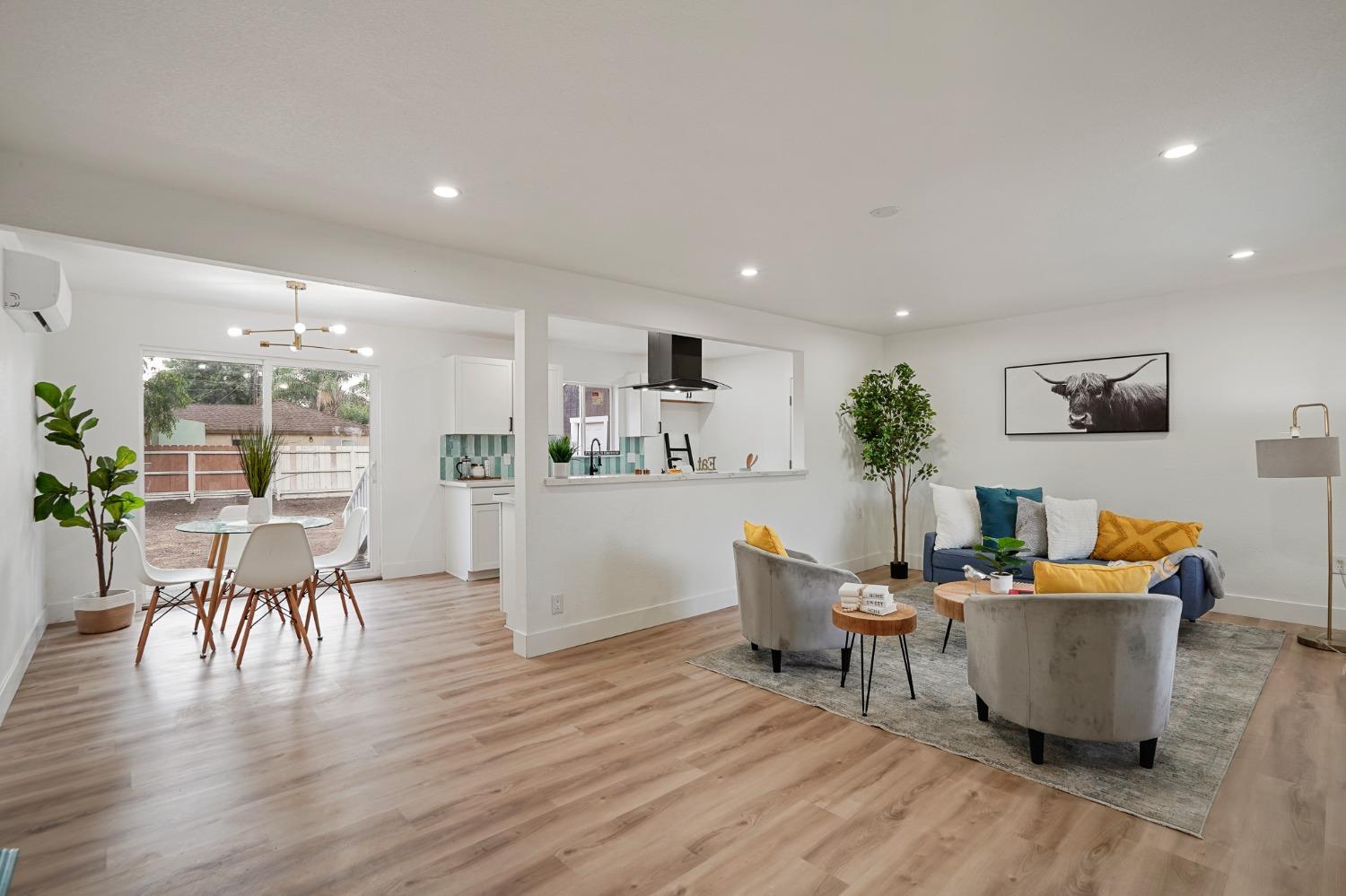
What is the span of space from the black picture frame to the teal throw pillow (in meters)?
0.61

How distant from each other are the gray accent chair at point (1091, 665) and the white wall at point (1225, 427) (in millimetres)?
3269

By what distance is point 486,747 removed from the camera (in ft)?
9.41

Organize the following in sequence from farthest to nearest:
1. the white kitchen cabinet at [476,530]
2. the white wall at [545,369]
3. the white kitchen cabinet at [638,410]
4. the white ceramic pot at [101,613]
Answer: the white kitchen cabinet at [638,410], the white kitchen cabinet at [476,530], the white ceramic pot at [101,613], the white wall at [545,369]

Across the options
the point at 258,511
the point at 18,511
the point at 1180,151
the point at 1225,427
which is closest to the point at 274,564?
the point at 258,511

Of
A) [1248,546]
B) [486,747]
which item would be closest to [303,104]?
[486,747]

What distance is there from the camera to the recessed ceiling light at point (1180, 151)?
2.57 meters

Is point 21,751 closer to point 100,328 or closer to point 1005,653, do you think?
point 100,328

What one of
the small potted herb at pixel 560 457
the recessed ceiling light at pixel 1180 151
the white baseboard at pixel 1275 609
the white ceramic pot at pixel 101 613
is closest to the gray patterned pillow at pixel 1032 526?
the white baseboard at pixel 1275 609

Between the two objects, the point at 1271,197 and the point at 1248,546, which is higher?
the point at 1271,197

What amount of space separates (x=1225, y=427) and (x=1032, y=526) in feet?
5.20

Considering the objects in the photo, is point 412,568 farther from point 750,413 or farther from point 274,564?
point 750,413

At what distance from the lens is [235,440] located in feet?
19.1

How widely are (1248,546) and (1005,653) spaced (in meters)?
3.67

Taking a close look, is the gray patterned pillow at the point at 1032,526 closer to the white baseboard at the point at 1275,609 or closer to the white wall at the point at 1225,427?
the white wall at the point at 1225,427
